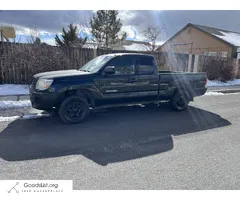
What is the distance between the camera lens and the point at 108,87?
5273 millimetres

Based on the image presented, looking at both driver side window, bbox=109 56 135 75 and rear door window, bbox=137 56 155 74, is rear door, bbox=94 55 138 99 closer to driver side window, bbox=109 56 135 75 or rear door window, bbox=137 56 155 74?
driver side window, bbox=109 56 135 75

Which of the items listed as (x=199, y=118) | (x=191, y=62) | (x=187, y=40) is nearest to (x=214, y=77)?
(x=191, y=62)

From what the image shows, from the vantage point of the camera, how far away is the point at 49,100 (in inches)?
186

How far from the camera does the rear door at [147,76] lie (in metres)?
5.69

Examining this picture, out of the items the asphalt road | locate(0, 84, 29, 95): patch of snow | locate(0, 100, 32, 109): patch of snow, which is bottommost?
the asphalt road

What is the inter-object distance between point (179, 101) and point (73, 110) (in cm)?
343

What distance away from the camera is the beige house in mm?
24425

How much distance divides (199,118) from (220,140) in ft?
5.15

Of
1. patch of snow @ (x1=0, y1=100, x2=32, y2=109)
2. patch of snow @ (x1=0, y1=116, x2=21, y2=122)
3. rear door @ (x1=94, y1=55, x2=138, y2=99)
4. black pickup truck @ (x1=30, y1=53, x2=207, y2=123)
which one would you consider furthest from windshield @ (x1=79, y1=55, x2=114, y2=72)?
patch of snow @ (x1=0, y1=100, x2=32, y2=109)

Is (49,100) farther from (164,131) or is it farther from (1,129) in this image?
(164,131)

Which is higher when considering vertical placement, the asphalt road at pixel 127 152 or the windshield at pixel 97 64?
the windshield at pixel 97 64

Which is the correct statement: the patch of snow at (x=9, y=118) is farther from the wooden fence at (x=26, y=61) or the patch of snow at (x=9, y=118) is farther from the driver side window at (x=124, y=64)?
the wooden fence at (x=26, y=61)

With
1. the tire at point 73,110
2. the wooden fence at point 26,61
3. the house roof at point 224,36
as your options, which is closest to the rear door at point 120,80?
the tire at point 73,110

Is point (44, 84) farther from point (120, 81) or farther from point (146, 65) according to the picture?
point (146, 65)
